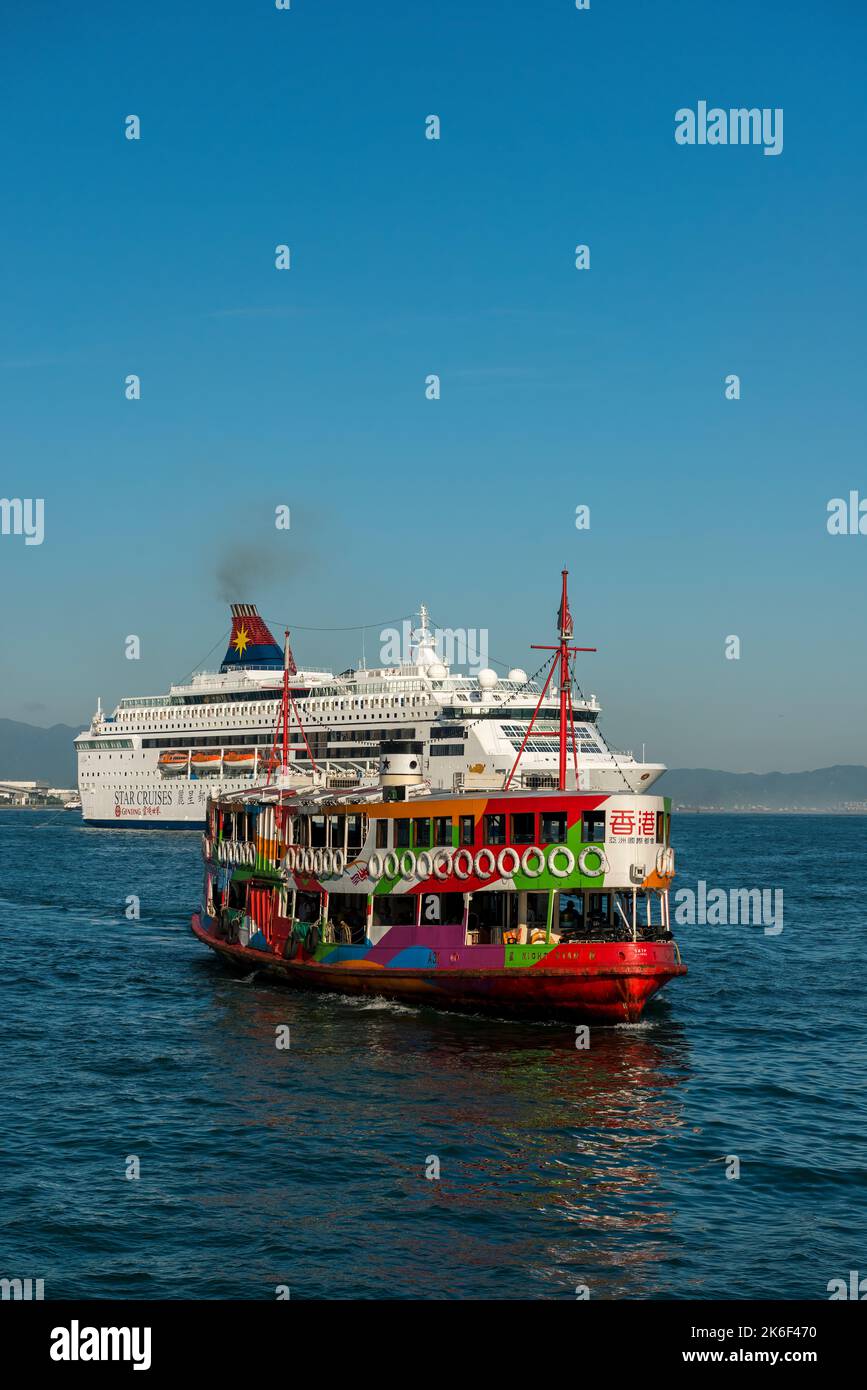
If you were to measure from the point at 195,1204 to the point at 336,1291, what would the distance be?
456cm

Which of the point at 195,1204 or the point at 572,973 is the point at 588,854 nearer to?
the point at 572,973

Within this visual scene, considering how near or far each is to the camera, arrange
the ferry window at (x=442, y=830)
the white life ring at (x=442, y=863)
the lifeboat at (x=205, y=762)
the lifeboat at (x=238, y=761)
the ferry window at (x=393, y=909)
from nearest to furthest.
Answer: the white life ring at (x=442, y=863), the ferry window at (x=442, y=830), the ferry window at (x=393, y=909), the lifeboat at (x=238, y=761), the lifeboat at (x=205, y=762)

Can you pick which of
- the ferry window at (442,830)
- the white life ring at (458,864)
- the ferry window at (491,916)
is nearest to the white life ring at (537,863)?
the ferry window at (491,916)

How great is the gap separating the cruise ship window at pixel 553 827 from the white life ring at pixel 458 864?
2.26 meters

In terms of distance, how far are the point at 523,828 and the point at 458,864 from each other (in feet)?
7.30

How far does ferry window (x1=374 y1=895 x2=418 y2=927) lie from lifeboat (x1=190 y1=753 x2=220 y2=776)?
99908mm

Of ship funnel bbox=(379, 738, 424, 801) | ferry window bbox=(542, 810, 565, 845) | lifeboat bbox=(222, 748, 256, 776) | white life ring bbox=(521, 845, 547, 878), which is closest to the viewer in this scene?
white life ring bbox=(521, 845, 547, 878)

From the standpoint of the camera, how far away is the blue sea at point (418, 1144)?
62.8ft

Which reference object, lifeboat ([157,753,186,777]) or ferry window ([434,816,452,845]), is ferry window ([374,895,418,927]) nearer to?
ferry window ([434,816,452,845])

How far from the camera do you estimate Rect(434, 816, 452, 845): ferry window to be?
119ft

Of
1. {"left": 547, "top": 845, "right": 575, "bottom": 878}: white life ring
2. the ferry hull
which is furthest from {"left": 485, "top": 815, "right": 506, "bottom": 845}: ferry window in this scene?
the ferry hull

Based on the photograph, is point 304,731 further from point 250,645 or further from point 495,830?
point 495,830

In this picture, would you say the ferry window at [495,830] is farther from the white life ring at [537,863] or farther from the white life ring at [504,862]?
the white life ring at [537,863]
